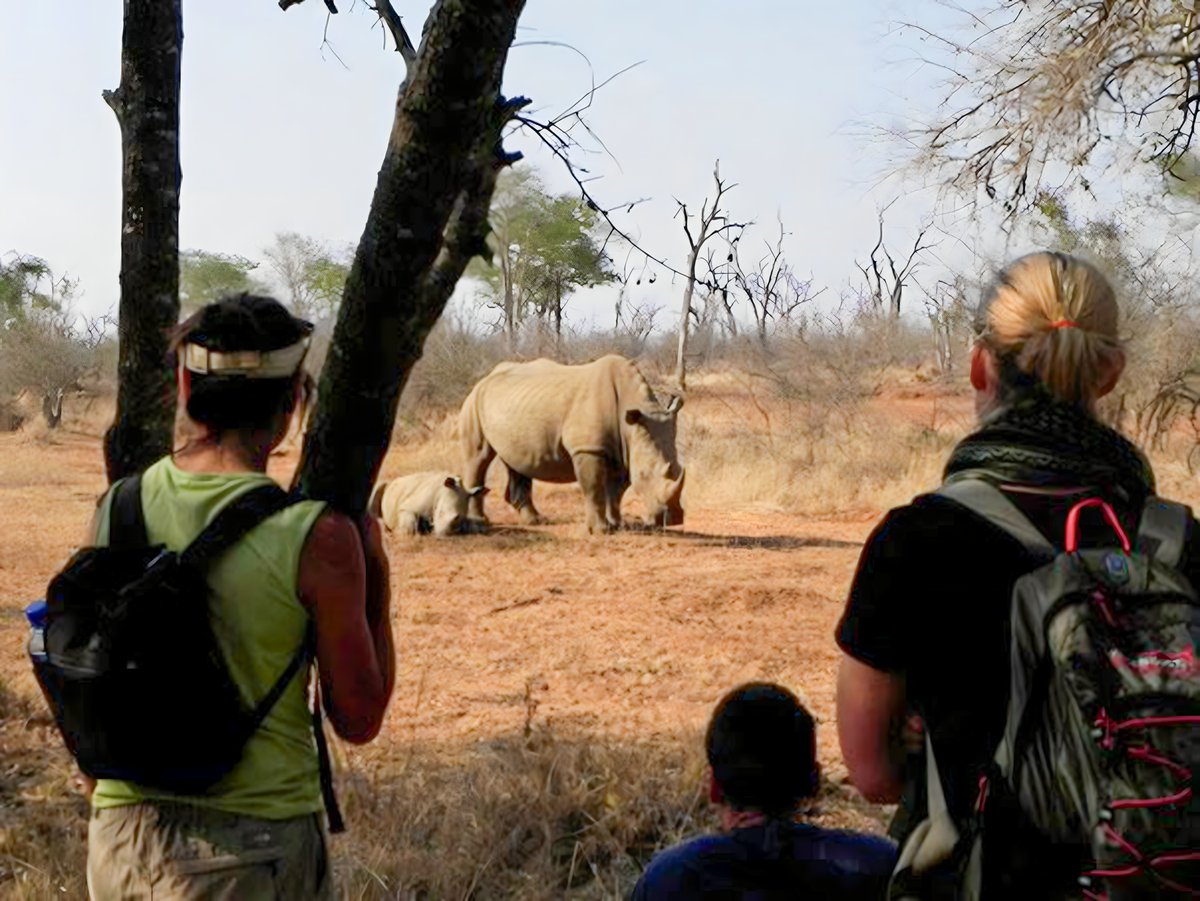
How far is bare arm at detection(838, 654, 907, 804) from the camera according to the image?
5.90 feet

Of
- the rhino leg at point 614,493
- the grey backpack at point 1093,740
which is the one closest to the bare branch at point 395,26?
the grey backpack at point 1093,740

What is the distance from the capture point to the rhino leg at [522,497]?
15.9 metres

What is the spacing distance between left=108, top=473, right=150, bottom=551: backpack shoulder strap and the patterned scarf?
1.32 m

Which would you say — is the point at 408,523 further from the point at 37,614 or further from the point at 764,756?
the point at 764,756

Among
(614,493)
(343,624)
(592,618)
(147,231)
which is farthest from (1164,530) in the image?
(614,493)

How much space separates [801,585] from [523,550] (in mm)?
3591

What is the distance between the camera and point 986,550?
1.72 m

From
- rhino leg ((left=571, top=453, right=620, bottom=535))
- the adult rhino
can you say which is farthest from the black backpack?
rhino leg ((left=571, top=453, right=620, bottom=535))

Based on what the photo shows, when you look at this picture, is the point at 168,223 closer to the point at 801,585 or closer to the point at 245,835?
the point at 245,835

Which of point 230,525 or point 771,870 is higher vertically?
point 230,525

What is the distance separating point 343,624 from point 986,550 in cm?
100

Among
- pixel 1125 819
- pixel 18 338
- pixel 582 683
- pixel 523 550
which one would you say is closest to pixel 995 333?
pixel 1125 819

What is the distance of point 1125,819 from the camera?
153cm

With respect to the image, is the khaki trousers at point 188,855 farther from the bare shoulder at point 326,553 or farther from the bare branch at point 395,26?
the bare branch at point 395,26
